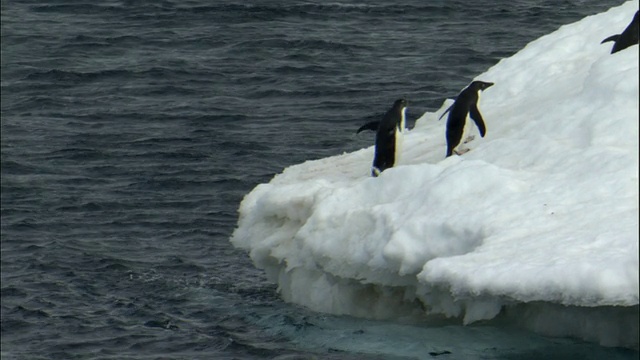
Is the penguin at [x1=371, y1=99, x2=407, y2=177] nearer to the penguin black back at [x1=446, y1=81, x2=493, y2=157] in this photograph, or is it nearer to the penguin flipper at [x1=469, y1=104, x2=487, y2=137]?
the penguin black back at [x1=446, y1=81, x2=493, y2=157]

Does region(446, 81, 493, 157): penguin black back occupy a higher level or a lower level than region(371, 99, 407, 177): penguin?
higher

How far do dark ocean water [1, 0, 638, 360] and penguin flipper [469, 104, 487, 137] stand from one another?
2.00 metres

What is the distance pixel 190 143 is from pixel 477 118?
7.28 meters

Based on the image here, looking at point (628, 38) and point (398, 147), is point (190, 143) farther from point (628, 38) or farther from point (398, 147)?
point (628, 38)

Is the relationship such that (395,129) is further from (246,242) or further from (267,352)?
(267,352)

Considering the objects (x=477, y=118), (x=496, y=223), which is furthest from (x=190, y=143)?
(x=496, y=223)

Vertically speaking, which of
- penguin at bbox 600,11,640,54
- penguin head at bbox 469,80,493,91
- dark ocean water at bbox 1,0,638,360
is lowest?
dark ocean water at bbox 1,0,638,360

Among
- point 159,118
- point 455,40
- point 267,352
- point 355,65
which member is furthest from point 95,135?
point 267,352

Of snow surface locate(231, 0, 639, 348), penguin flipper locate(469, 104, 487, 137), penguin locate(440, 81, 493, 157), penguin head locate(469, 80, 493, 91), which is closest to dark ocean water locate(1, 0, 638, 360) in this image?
snow surface locate(231, 0, 639, 348)

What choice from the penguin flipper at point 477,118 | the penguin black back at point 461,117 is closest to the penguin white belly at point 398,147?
the penguin black back at point 461,117

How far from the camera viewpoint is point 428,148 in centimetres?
1258

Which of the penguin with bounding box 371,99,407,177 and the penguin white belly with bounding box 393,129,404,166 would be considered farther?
the penguin white belly with bounding box 393,129,404,166

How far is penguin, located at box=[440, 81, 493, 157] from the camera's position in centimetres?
1165

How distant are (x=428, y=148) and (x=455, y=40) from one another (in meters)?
11.1
